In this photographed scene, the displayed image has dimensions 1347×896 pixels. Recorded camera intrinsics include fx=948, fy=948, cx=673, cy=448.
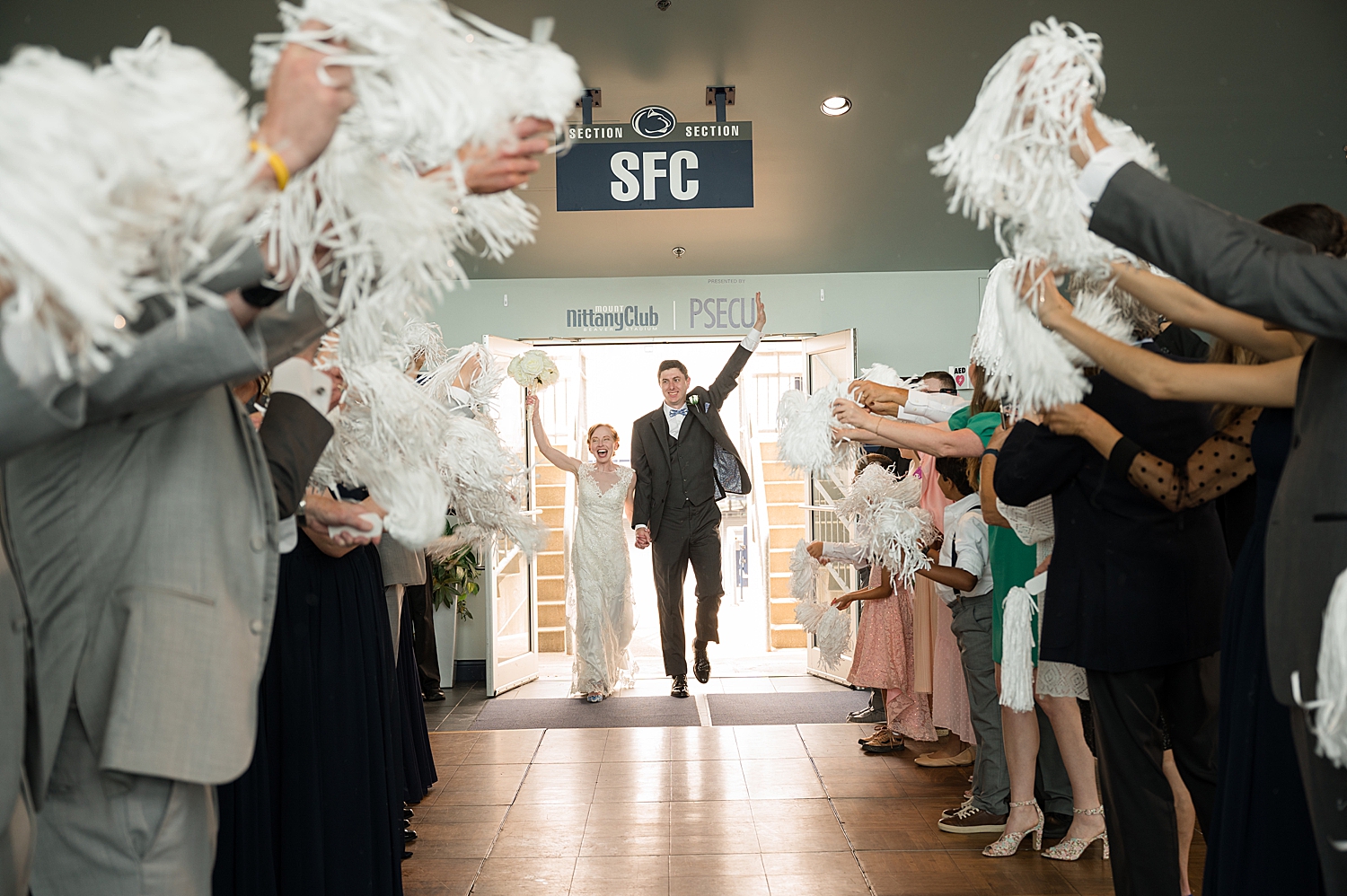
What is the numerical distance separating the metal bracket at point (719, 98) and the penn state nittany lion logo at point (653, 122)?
0.78 ft

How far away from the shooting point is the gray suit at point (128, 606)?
1102 mm

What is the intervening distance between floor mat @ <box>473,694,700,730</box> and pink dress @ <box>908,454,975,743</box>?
1676 mm

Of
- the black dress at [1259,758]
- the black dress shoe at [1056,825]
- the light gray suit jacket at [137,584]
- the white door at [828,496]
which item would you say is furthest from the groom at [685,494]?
the light gray suit jacket at [137,584]

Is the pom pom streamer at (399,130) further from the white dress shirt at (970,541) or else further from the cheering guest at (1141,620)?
the white dress shirt at (970,541)

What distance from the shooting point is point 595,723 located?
5.51 m

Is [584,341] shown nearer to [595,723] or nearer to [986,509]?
[595,723]

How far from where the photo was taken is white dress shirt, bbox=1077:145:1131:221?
130 centimetres

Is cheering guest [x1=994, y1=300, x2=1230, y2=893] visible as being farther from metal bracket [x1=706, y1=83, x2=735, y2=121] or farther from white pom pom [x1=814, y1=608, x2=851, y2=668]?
white pom pom [x1=814, y1=608, x2=851, y2=668]

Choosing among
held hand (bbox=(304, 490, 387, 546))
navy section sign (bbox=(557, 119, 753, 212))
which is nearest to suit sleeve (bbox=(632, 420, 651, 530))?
navy section sign (bbox=(557, 119, 753, 212))

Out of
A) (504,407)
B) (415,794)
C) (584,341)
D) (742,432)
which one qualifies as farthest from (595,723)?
(742,432)

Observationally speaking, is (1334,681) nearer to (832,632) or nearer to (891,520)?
(891,520)

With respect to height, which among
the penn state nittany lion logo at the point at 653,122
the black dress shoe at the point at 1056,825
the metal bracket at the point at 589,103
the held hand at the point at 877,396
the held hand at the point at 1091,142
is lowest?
the black dress shoe at the point at 1056,825

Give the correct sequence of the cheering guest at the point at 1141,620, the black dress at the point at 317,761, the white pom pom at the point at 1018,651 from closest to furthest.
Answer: the black dress at the point at 317,761, the cheering guest at the point at 1141,620, the white pom pom at the point at 1018,651

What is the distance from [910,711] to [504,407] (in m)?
3.68
